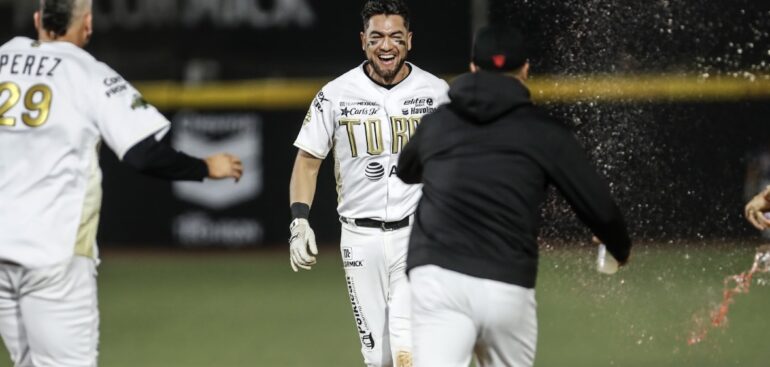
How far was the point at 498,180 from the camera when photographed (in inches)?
188

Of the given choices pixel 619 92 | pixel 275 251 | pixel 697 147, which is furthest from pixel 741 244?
pixel 275 251

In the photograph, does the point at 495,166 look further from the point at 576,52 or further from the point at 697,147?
the point at 697,147

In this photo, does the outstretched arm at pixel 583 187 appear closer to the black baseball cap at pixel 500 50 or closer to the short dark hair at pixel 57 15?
the black baseball cap at pixel 500 50

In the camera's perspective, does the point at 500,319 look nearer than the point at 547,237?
Yes

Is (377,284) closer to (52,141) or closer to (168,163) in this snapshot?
(168,163)

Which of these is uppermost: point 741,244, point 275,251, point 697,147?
point 697,147

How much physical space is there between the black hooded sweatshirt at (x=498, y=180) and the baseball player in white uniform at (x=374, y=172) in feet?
5.77

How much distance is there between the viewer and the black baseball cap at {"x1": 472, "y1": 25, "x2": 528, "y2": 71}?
16.0 ft

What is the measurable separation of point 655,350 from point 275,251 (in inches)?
237

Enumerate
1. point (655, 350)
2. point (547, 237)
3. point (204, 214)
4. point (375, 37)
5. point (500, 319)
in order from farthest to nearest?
point (204, 214) → point (547, 237) → point (655, 350) → point (375, 37) → point (500, 319)

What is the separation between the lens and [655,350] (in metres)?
8.60

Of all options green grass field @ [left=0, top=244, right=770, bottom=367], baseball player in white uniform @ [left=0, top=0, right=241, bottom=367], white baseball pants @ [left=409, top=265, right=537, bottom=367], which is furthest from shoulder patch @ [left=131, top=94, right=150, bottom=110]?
green grass field @ [left=0, top=244, right=770, bottom=367]

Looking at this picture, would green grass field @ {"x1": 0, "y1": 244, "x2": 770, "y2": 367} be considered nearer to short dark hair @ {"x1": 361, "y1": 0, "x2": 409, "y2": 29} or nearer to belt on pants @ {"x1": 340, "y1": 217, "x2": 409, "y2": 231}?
belt on pants @ {"x1": 340, "y1": 217, "x2": 409, "y2": 231}

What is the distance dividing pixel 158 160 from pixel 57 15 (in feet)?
2.31
